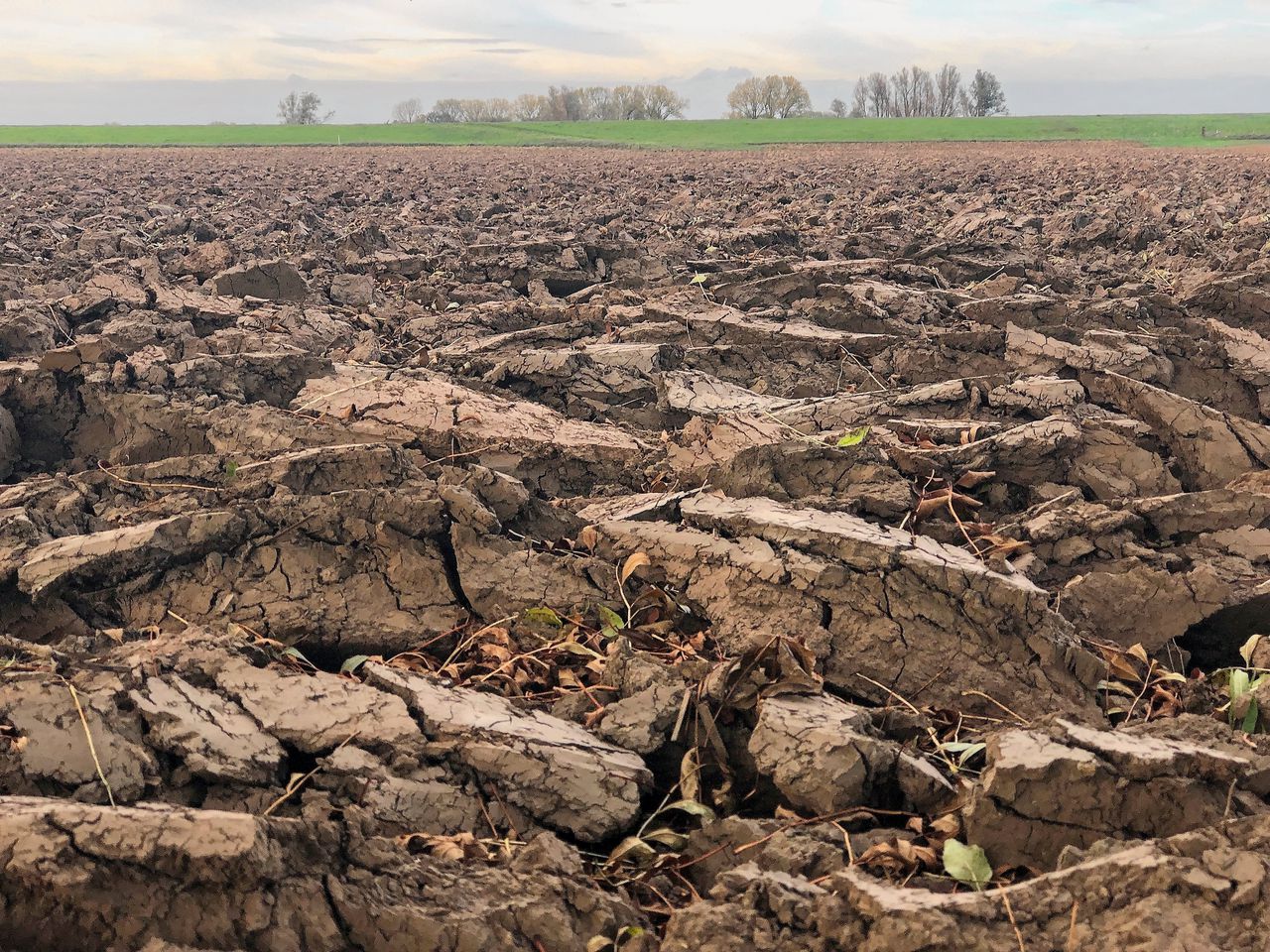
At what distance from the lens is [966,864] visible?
2766mm

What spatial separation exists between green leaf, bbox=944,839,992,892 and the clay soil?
0.01 meters

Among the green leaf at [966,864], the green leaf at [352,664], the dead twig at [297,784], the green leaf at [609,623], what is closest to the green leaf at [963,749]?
the green leaf at [966,864]

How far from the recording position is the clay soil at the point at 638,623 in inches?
96.0

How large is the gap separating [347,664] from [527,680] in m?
0.70

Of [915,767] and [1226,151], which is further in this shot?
[1226,151]

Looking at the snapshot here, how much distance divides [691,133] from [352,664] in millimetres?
56379

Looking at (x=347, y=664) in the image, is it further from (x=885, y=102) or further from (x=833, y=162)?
(x=885, y=102)

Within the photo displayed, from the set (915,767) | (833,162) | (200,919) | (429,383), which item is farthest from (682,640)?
(833,162)

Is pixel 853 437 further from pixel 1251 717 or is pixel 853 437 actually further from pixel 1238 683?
pixel 1251 717

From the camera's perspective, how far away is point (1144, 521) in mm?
5008

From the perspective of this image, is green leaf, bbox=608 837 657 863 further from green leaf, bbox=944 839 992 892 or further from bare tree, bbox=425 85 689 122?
bare tree, bbox=425 85 689 122

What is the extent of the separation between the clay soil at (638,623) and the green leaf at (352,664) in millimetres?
14

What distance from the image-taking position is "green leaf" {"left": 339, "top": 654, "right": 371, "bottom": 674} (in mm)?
3885

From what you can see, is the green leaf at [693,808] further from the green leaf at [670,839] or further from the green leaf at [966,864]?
the green leaf at [966,864]
